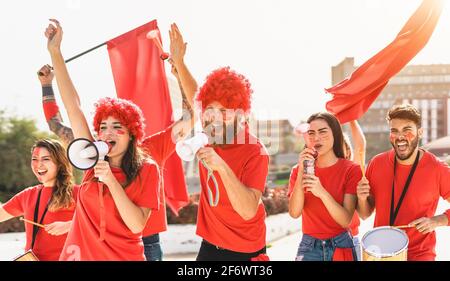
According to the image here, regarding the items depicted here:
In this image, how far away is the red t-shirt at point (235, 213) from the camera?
3576mm

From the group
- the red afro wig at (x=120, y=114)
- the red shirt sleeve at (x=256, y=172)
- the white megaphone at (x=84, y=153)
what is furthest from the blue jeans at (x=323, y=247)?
the white megaphone at (x=84, y=153)

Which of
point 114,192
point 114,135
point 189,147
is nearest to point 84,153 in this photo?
point 114,192

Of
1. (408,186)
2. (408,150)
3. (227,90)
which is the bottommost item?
(408,186)

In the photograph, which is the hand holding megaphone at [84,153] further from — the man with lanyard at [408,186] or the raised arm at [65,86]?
the man with lanyard at [408,186]

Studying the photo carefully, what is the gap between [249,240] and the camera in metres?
3.67

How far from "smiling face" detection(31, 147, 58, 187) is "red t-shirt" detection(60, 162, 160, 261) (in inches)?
44.0

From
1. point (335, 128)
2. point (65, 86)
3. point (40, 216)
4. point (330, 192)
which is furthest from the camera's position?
point (40, 216)

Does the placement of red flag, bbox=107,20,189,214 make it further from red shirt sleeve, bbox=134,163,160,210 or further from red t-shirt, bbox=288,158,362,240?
red shirt sleeve, bbox=134,163,160,210

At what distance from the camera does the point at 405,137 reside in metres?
4.03

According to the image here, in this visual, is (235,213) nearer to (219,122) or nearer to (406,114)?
(219,122)

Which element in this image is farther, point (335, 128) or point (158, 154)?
point (158, 154)

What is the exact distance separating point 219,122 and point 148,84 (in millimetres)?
2193
